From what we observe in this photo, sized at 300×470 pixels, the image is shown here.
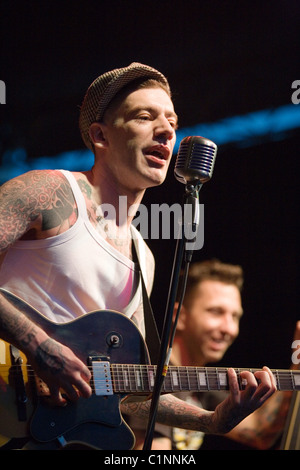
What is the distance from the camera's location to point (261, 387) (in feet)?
7.53

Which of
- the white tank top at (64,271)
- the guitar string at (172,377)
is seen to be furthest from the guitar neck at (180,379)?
the white tank top at (64,271)

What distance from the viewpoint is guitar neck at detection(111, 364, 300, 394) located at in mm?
2076

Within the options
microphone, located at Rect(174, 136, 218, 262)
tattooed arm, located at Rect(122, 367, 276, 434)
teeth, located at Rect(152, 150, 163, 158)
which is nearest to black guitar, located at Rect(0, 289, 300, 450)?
tattooed arm, located at Rect(122, 367, 276, 434)

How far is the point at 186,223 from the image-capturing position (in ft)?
5.79

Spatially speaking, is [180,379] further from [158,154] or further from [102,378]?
[158,154]

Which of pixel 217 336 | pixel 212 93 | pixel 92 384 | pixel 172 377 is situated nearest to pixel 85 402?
pixel 92 384

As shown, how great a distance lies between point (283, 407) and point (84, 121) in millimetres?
2119

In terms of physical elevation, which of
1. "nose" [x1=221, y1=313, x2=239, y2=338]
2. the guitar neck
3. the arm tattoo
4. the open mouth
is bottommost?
the guitar neck

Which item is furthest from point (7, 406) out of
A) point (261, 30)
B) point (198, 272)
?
point (261, 30)

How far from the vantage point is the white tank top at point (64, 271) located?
7.14 feet

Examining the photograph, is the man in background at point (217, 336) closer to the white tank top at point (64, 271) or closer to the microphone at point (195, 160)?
the white tank top at point (64, 271)

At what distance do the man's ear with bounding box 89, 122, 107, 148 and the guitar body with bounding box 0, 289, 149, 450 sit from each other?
81 centimetres

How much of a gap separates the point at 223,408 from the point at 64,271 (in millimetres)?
883

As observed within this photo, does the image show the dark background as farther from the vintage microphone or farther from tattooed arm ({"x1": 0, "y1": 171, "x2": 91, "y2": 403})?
the vintage microphone
